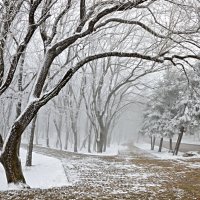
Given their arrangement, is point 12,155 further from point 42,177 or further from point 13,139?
point 42,177

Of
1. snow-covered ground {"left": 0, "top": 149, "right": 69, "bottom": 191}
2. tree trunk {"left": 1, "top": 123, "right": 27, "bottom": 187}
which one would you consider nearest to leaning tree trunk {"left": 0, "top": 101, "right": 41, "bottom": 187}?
tree trunk {"left": 1, "top": 123, "right": 27, "bottom": 187}

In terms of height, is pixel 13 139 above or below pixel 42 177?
above

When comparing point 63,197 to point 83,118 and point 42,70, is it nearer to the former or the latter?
point 42,70

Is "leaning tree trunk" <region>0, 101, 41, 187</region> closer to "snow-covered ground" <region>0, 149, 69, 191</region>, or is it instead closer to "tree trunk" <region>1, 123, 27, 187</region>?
"tree trunk" <region>1, 123, 27, 187</region>

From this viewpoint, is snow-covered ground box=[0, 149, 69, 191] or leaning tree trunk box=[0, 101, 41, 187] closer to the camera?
leaning tree trunk box=[0, 101, 41, 187]

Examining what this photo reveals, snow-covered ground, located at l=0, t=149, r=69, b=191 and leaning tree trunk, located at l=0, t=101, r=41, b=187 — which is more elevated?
leaning tree trunk, located at l=0, t=101, r=41, b=187

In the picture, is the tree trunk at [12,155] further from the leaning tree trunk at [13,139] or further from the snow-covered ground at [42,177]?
the snow-covered ground at [42,177]

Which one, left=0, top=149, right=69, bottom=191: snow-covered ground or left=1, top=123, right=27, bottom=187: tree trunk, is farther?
left=0, top=149, right=69, bottom=191: snow-covered ground

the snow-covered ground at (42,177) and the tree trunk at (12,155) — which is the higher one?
the tree trunk at (12,155)

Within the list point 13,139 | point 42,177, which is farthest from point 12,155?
point 42,177

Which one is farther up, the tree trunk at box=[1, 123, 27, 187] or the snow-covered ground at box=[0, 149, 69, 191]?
the tree trunk at box=[1, 123, 27, 187]

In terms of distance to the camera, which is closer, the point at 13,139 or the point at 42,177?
the point at 13,139

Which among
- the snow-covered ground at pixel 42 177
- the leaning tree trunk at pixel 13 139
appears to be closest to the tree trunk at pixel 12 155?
the leaning tree trunk at pixel 13 139

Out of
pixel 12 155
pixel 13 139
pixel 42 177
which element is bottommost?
pixel 42 177
